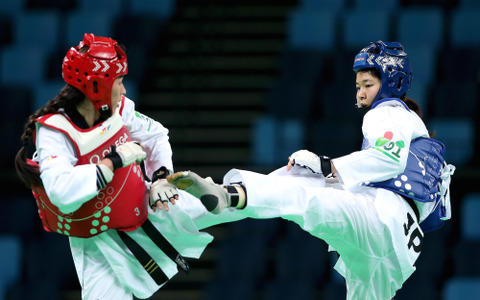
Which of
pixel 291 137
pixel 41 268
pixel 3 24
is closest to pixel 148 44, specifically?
pixel 3 24

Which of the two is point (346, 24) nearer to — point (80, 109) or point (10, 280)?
point (10, 280)

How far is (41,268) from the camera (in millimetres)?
8844

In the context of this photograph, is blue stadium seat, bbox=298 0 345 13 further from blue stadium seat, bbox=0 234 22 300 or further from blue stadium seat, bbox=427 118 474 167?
blue stadium seat, bbox=0 234 22 300

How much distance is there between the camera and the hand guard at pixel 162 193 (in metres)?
5.14

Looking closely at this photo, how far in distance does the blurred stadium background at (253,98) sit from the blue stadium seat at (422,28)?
2 cm

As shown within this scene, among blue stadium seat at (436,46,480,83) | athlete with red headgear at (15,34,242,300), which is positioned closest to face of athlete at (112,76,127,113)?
athlete with red headgear at (15,34,242,300)

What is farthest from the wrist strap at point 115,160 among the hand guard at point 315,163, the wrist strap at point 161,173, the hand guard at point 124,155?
the hand guard at point 315,163

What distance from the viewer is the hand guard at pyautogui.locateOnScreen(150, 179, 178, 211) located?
16.9 feet

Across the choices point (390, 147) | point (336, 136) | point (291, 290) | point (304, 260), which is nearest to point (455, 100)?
point (336, 136)

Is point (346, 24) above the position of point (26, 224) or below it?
above

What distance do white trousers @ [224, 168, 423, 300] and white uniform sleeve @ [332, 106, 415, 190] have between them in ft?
0.52

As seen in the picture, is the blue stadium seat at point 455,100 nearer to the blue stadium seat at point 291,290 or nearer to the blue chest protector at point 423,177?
the blue stadium seat at point 291,290

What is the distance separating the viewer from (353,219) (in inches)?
206

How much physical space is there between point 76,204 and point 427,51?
5.80 meters
